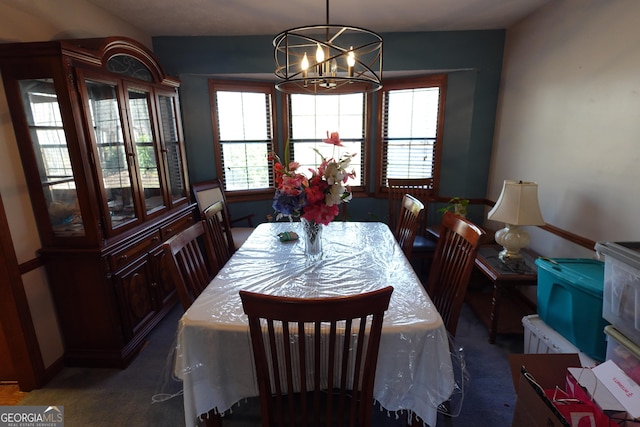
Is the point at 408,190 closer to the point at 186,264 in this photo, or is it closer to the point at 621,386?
the point at 621,386

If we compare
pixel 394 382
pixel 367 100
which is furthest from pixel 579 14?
pixel 394 382

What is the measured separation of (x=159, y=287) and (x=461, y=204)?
2.75m

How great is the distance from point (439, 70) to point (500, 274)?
6.81ft

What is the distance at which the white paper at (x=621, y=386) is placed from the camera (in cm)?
107

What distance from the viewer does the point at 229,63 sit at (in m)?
3.10

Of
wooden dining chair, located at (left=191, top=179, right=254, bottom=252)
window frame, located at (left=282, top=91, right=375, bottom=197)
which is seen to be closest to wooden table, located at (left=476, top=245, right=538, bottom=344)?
window frame, located at (left=282, top=91, right=375, bottom=197)

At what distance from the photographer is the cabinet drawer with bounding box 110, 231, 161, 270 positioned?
1.98 m

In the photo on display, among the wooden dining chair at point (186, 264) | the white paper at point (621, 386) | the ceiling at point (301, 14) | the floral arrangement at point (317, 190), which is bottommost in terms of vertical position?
the white paper at point (621, 386)

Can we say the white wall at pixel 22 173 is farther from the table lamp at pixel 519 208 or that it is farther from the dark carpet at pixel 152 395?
the table lamp at pixel 519 208

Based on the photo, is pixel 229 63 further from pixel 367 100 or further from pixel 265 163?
pixel 367 100

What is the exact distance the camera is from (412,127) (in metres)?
3.42

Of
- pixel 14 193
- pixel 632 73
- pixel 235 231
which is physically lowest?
pixel 235 231

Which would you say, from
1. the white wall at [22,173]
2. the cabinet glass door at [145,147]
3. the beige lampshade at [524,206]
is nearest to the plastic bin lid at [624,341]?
the beige lampshade at [524,206]

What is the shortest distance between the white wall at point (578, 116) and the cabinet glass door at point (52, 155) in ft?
10.6
